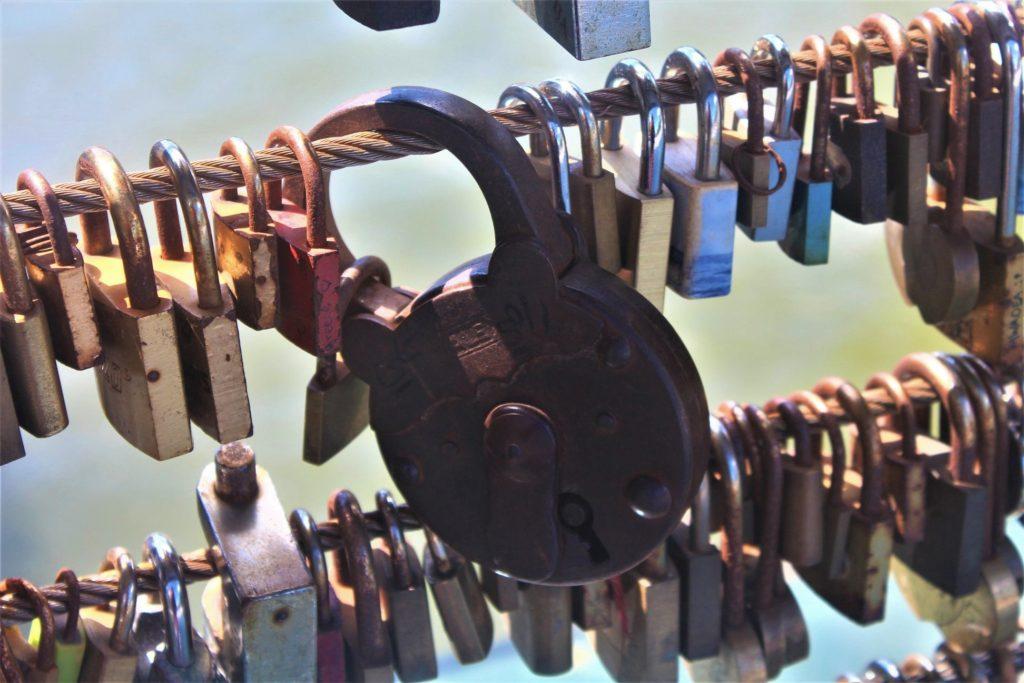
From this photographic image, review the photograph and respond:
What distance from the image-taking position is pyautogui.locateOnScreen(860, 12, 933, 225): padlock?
856 millimetres

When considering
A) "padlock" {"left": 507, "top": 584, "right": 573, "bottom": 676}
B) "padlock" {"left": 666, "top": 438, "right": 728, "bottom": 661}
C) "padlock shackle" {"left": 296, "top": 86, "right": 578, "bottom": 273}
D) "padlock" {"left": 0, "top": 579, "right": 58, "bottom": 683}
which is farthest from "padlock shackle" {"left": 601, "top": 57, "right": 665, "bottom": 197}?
"padlock" {"left": 0, "top": 579, "right": 58, "bottom": 683}

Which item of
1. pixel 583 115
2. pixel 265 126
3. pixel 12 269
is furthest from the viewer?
pixel 265 126

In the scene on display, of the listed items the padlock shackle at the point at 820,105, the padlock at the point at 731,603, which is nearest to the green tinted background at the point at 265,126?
the padlock at the point at 731,603

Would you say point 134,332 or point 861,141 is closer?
point 134,332

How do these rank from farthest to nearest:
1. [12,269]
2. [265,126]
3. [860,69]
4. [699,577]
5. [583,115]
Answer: [265,126], [699,577], [860,69], [583,115], [12,269]

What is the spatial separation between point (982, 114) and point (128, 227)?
58 cm

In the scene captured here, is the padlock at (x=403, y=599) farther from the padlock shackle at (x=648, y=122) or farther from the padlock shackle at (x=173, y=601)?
the padlock shackle at (x=648, y=122)

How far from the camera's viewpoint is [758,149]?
0.82 meters

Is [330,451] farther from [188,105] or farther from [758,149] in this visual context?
[188,105]

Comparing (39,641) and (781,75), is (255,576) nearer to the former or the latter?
(39,641)

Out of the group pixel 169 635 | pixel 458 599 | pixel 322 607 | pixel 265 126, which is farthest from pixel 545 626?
pixel 265 126

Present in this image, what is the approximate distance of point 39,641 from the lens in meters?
0.77

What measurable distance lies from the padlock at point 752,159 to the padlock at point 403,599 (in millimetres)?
315

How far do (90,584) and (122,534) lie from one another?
1.76 ft
